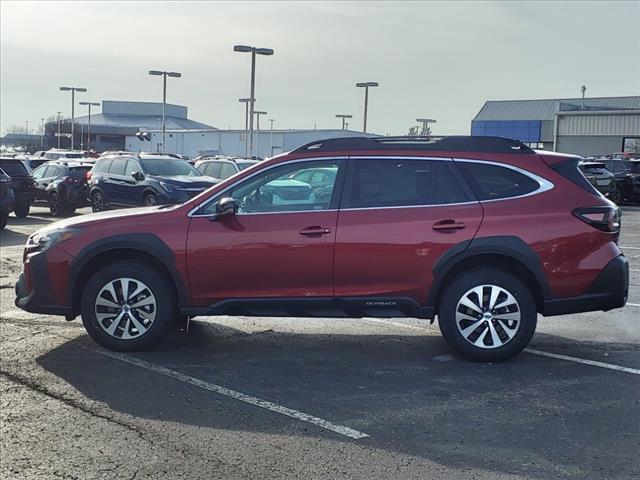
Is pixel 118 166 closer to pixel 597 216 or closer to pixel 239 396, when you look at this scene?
pixel 239 396

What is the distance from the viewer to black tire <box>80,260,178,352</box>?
251 inches

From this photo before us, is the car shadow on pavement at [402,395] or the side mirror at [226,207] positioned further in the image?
the side mirror at [226,207]

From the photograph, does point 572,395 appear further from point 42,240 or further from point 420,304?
point 42,240

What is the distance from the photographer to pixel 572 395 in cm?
539

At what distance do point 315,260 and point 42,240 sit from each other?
2.49m

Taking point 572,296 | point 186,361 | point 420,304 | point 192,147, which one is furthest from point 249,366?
point 192,147

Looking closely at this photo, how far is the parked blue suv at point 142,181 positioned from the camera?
1798 cm

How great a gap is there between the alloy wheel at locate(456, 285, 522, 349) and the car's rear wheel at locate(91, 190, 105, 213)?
612 inches

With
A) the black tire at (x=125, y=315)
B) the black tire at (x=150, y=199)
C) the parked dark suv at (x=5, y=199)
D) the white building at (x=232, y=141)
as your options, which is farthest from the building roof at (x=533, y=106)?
the black tire at (x=125, y=315)

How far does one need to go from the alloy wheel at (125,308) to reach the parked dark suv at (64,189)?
52.0 feet

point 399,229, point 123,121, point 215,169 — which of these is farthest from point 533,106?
point 123,121

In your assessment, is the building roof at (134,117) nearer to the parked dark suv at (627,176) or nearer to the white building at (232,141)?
the white building at (232,141)

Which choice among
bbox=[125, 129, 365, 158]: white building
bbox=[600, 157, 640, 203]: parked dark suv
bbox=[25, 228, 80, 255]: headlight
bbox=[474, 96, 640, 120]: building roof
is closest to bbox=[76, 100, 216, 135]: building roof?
bbox=[125, 129, 365, 158]: white building

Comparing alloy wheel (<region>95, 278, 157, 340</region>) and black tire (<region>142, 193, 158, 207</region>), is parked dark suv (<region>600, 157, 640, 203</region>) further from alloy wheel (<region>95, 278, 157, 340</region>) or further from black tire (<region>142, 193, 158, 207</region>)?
alloy wheel (<region>95, 278, 157, 340</region>)
